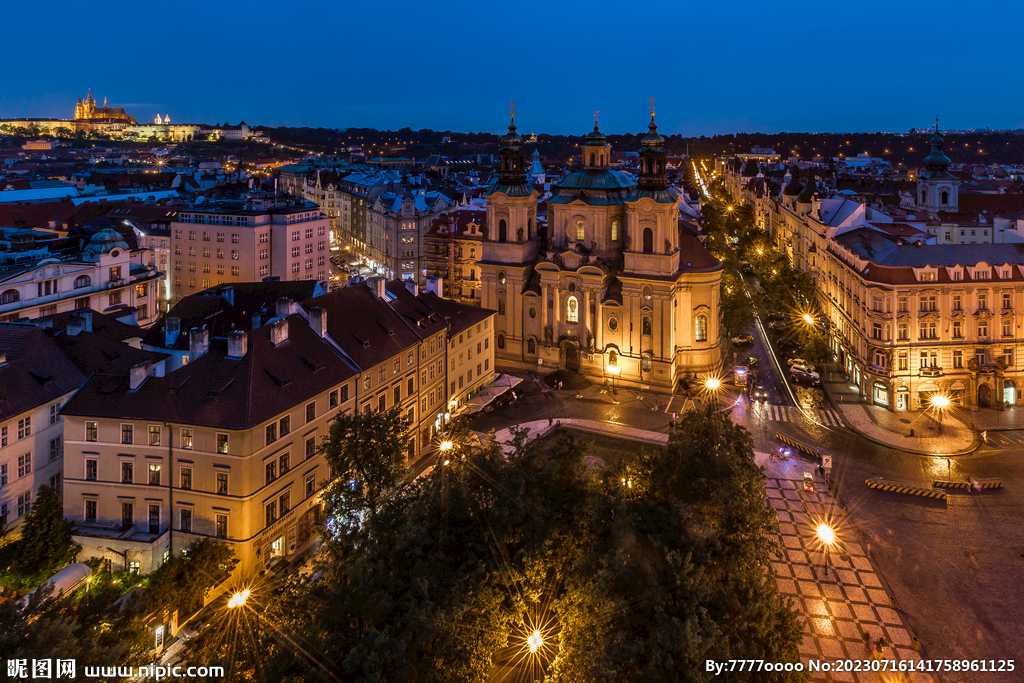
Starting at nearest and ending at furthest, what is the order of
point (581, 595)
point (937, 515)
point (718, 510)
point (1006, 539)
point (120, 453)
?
point (581, 595)
point (718, 510)
point (120, 453)
point (1006, 539)
point (937, 515)

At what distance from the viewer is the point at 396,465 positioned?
108ft

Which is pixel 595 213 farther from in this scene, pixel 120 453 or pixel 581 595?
pixel 581 595

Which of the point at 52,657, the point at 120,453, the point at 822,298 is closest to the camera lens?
the point at 52,657

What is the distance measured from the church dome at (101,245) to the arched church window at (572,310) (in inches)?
1611

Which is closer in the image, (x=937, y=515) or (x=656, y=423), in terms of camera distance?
(x=937, y=515)

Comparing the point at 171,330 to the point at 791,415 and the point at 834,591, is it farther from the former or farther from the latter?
the point at 791,415

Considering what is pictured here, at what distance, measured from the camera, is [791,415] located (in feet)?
191

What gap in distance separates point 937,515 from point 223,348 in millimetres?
40919

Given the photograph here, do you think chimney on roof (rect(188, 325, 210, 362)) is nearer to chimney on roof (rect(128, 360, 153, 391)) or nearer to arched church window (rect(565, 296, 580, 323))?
chimney on roof (rect(128, 360, 153, 391))

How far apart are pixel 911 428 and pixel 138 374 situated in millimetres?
52131

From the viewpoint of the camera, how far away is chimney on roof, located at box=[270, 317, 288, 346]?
39.7 metres

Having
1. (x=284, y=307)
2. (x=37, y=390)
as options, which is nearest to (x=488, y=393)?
(x=284, y=307)

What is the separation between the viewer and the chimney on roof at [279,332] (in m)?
39.7

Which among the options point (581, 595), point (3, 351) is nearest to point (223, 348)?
point (3, 351)
